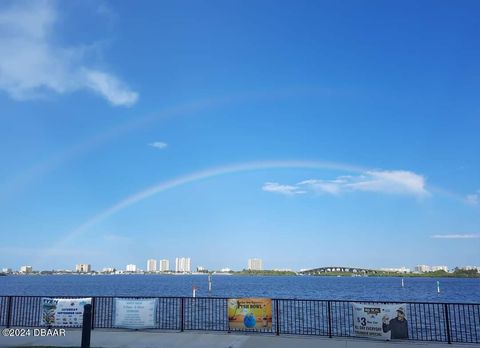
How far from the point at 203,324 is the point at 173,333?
29.7 ft

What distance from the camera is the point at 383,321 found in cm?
1384

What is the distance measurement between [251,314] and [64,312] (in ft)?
22.1

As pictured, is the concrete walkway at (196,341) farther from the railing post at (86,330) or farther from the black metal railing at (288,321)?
the railing post at (86,330)

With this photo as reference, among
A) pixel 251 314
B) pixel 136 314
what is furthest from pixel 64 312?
pixel 251 314

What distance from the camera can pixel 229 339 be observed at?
13711 millimetres

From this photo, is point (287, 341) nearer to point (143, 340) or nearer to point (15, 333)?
point (143, 340)

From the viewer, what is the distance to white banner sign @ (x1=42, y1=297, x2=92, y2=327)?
51.9 ft

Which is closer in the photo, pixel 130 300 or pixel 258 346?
pixel 258 346

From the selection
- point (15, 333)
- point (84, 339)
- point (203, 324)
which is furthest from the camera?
point (203, 324)

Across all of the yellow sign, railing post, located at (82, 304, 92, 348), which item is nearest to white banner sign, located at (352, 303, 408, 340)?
the yellow sign

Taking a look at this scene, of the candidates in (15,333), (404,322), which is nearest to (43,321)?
(15,333)

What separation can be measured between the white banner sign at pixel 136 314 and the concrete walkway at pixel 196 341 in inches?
29.8

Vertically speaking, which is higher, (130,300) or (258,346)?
(130,300)

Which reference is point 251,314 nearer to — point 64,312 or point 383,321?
point 383,321
